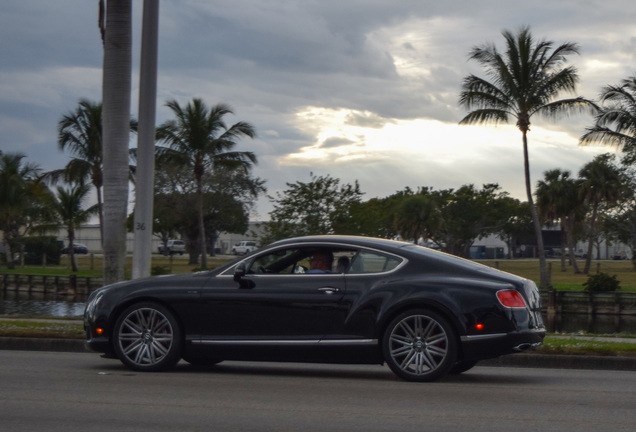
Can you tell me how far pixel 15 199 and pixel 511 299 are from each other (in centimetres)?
5768

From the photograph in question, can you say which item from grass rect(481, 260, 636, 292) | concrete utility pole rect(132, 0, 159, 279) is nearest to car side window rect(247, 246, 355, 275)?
concrete utility pole rect(132, 0, 159, 279)

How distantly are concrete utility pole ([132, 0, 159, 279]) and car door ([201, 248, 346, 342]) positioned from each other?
16.7 ft

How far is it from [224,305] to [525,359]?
4.08 meters

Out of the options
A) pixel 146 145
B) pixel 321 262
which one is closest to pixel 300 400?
pixel 321 262

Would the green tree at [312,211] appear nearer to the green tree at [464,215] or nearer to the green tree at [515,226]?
the green tree at [464,215]

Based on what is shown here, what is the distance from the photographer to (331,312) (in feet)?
30.0

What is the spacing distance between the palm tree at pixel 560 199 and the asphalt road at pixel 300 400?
6141 cm

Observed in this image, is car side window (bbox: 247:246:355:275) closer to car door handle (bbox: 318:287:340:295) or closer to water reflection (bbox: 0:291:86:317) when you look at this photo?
car door handle (bbox: 318:287:340:295)

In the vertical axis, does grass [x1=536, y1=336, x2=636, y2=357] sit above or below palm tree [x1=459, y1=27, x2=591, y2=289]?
below

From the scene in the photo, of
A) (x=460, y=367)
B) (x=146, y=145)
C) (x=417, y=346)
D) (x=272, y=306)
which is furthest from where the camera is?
(x=146, y=145)

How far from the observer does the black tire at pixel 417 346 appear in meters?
8.86

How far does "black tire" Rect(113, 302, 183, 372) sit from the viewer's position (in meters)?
9.49

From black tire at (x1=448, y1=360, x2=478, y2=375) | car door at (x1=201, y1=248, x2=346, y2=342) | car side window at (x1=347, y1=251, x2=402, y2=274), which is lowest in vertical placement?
black tire at (x1=448, y1=360, x2=478, y2=375)

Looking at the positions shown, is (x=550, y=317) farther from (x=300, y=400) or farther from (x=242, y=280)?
(x=300, y=400)
